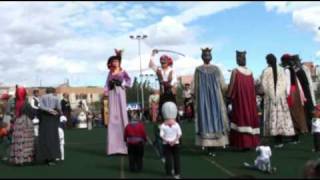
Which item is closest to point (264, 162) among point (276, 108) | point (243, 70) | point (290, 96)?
point (243, 70)

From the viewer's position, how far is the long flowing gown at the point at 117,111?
44.0 ft

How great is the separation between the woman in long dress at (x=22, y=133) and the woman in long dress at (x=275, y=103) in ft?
18.2

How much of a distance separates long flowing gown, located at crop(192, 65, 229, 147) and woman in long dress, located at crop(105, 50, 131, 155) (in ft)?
5.20

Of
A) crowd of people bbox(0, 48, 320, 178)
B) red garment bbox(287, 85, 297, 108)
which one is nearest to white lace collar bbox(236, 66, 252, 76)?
crowd of people bbox(0, 48, 320, 178)

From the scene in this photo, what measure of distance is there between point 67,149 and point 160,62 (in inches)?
144

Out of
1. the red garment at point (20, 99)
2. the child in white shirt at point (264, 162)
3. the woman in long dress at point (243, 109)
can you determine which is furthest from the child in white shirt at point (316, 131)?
the red garment at point (20, 99)

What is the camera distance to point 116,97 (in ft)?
45.2

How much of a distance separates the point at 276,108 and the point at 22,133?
594cm

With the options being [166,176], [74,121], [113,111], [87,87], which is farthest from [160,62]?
[87,87]

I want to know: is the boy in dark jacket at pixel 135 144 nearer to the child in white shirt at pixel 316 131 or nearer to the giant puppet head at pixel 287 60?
the child in white shirt at pixel 316 131

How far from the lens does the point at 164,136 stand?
10508 mm

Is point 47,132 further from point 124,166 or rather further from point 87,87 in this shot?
point 87,87

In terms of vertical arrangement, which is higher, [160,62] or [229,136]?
[160,62]

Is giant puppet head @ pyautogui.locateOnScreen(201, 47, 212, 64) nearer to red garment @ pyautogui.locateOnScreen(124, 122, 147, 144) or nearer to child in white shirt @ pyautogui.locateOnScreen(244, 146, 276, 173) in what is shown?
red garment @ pyautogui.locateOnScreen(124, 122, 147, 144)
